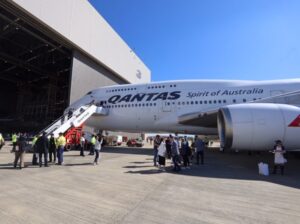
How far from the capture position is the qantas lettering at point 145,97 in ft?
57.6

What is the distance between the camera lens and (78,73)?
86.6 feet

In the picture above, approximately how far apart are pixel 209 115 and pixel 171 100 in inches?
153

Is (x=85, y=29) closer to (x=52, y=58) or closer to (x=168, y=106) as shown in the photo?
(x=52, y=58)

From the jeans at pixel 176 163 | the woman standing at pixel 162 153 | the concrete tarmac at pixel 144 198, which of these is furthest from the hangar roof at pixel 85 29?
the jeans at pixel 176 163

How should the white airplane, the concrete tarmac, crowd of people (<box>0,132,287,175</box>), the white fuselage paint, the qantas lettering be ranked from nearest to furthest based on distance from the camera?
1. the concrete tarmac
2. crowd of people (<box>0,132,287,175</box>)
3. the white airplane
4. the white fuselage paint
5. the qantas lettering

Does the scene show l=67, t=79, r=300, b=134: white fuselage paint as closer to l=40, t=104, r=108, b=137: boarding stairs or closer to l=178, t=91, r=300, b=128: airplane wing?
l=178, t=91, r=300, b=128: airplane wing

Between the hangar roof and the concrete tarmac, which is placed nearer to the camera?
the concrete tarmac

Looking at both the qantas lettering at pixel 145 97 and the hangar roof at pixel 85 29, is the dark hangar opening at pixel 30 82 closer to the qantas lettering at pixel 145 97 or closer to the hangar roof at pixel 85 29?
the hangar roof at pixel 85 29

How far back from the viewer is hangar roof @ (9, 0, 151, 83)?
2070 cm

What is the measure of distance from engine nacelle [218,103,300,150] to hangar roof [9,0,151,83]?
17529 mm

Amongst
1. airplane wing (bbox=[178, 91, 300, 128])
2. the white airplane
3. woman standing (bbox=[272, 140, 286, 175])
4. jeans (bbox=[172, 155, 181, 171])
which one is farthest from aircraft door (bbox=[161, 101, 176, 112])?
woman standing (bbox=[272, 140, 286, 175])

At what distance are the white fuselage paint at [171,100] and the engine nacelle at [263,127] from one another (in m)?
6.67

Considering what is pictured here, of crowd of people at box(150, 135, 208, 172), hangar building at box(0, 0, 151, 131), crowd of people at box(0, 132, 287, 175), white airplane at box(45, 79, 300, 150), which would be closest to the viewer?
crowd of people at box(0, 132, 287, 175)

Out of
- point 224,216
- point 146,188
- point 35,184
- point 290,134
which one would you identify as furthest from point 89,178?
point 290,134
